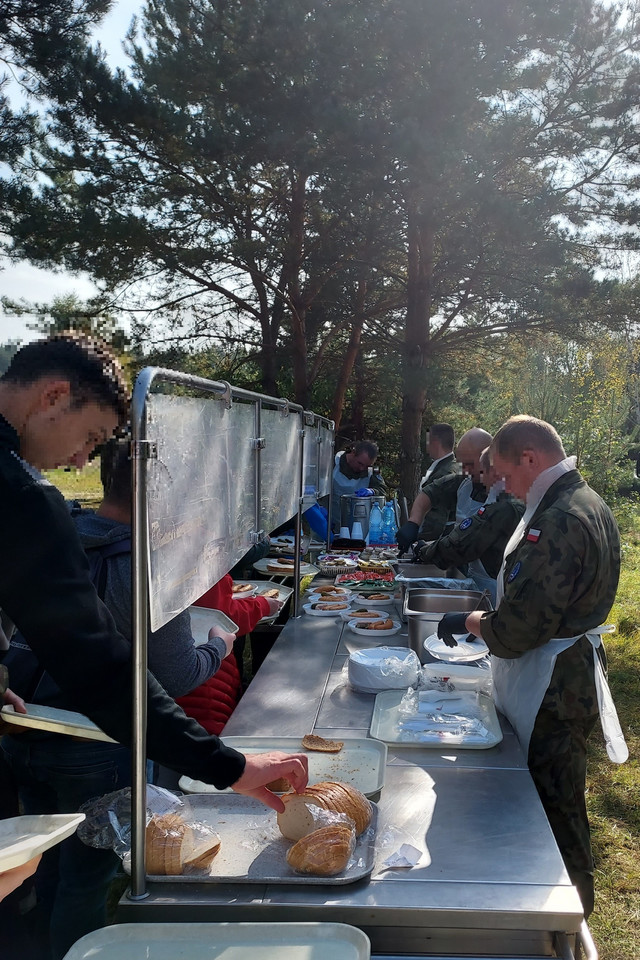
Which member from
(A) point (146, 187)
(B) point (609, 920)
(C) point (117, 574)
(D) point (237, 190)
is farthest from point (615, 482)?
(C) point (117, 574)

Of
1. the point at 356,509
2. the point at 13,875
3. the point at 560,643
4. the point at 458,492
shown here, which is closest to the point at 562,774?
the point at 560,643

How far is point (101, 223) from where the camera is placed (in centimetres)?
863

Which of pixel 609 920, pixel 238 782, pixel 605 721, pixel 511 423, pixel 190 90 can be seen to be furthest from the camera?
pixel 190 90

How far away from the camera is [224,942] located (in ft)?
3.92

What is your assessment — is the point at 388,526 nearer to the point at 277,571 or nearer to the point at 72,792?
the point at 277,571

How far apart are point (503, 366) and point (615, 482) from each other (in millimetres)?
2723

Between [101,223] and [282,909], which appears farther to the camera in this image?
[101,223]

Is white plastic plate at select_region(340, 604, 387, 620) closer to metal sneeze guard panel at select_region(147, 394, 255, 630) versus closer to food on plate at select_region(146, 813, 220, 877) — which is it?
metal sneeze guard panel at select_region(147, 394, 255, 630)

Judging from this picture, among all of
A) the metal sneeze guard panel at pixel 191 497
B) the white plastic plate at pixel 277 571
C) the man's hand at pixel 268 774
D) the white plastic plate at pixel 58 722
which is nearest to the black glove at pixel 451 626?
the metal sneeze guard panel at pixel 191 497

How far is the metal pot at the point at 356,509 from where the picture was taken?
253 inches

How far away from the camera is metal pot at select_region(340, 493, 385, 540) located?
6.43 metres

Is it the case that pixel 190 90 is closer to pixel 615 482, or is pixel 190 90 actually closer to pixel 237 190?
pixel 237 190

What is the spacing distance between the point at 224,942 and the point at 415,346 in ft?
28.4

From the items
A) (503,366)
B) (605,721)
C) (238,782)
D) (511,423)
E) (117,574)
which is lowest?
(605,721)
